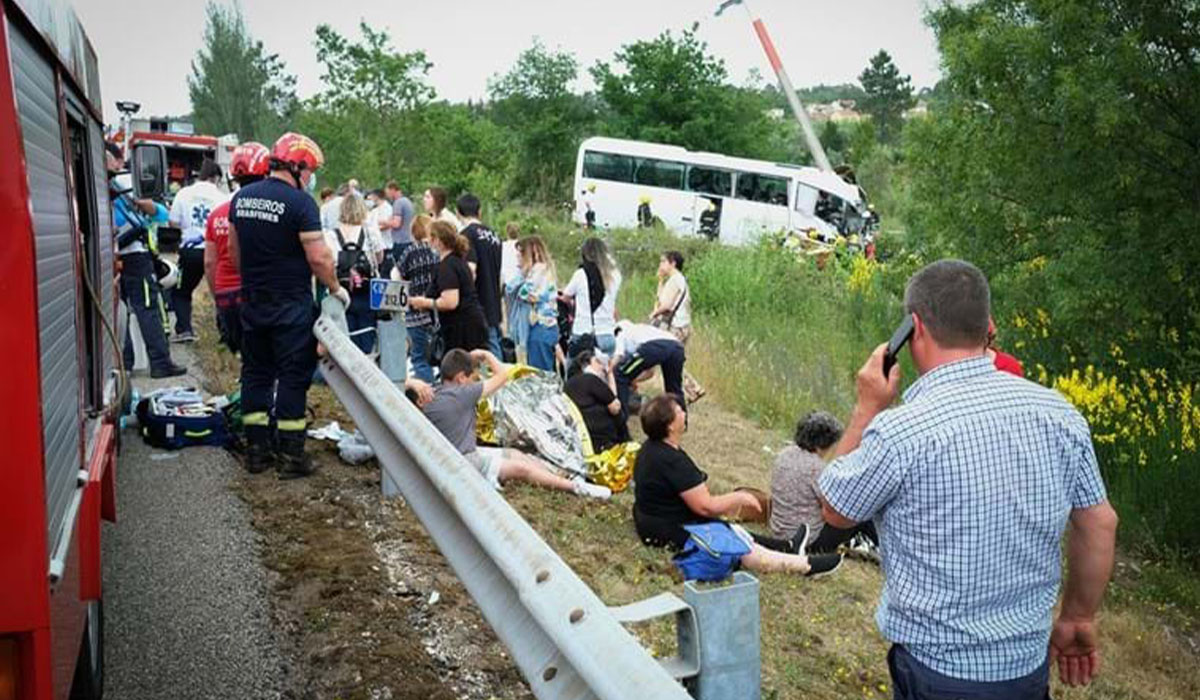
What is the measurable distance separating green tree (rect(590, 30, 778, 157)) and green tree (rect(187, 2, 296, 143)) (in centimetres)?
3019

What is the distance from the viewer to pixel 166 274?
11062 mm

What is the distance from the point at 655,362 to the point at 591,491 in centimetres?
242

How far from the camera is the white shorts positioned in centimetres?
766

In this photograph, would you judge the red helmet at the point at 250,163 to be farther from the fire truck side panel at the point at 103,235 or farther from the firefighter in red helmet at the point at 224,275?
the fire truck side panel at the point at 103,235

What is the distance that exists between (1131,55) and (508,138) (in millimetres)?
41014

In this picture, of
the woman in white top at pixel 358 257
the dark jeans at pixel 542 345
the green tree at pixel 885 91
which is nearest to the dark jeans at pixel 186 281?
the woman in white top at pixel 358 257

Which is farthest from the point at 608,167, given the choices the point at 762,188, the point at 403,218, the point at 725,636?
the point at 725,636

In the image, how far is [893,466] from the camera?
307 centimetres

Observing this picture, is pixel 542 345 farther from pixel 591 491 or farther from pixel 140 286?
pixel 140 286

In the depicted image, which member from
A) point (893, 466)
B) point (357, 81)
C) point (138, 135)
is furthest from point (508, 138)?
point (893, 466)

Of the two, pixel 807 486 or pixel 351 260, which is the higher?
pixel 351 260

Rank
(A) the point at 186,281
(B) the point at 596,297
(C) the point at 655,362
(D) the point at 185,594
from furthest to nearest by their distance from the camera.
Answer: (A) the point at 186,281 → (B) the point at 596,297 → (C) the point at 655,362 → (D) the point at 185,594

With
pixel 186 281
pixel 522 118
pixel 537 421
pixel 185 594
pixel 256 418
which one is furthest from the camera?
pixel 522 118

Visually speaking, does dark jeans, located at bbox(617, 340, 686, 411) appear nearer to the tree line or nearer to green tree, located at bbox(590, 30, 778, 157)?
the tree line
